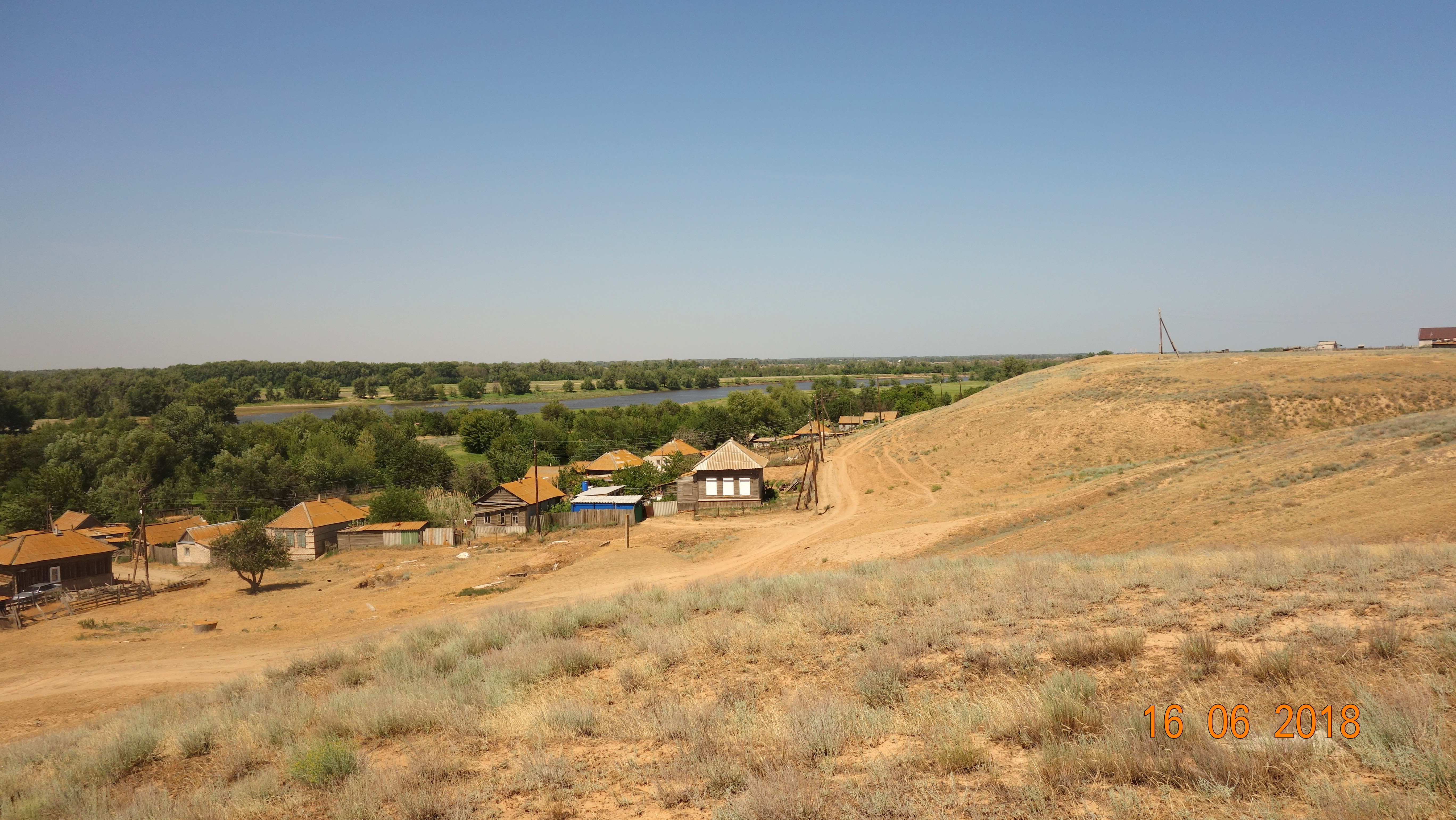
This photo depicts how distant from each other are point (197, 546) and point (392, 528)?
43.8 ft

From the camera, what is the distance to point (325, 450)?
77250 mm

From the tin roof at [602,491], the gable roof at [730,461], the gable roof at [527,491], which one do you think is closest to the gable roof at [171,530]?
the gable roof at [527,491]

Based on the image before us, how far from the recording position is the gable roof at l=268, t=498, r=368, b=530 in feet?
144

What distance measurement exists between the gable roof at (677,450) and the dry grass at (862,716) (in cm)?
5132

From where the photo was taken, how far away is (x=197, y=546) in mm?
44594

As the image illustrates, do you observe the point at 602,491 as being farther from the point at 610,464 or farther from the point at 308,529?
the point at 308,529

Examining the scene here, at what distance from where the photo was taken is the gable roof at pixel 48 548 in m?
33.7

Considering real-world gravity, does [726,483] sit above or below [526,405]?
below

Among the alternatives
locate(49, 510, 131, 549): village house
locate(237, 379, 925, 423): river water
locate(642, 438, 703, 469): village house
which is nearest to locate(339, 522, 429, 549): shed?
locate(49, 510, 131, 549): village house

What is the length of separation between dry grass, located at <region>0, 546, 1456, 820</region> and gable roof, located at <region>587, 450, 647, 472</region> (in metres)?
50.6

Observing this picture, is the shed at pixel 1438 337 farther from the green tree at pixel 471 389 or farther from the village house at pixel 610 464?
the green tree at pixel 471 389

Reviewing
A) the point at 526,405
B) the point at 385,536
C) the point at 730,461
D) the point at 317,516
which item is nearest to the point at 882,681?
the point at 730,461

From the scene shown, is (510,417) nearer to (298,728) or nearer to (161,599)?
(161,599)

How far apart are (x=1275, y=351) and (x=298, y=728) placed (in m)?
78.5
